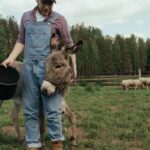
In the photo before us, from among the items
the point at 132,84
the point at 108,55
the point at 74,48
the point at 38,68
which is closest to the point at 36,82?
the point at 38,68

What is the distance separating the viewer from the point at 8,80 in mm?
5539

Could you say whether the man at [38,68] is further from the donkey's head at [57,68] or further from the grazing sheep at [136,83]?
the grazing sheep at [136,83]

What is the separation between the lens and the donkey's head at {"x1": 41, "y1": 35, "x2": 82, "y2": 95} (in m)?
5.23

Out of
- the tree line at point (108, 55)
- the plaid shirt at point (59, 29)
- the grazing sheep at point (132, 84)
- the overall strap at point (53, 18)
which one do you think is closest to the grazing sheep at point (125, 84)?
the grazing sheep at point (132, 84)

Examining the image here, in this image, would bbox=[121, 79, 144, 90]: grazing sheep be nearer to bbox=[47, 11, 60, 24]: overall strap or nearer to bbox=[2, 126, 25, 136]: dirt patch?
bbox=[2, 126, 25, 136]: dirt patch

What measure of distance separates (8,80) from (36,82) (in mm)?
347

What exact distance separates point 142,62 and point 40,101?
77.2 meters

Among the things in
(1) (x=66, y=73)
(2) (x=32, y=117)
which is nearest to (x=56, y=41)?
(1) (x=66, y=73)

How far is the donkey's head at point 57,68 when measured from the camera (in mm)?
5230

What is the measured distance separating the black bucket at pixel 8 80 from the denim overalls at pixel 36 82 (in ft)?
0.39

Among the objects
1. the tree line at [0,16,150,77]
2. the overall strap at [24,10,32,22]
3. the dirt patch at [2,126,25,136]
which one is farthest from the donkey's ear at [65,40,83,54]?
the tree line at [0,16,150,77]

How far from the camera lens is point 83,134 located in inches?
320

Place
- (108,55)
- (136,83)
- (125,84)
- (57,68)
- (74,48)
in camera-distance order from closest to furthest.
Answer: (57,68) → (74,48) → (125,84) → (136,83) → (108,55)

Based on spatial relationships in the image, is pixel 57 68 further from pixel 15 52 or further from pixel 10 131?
pixel 10 131
